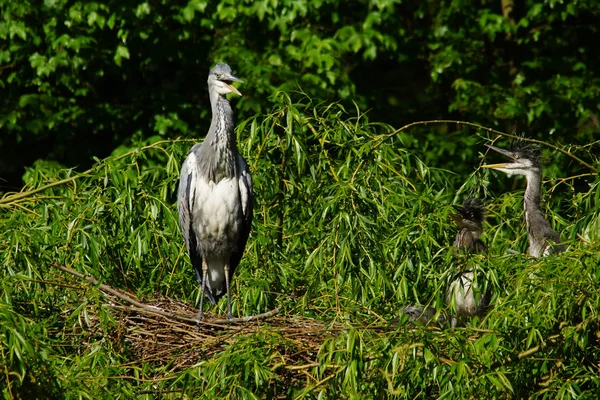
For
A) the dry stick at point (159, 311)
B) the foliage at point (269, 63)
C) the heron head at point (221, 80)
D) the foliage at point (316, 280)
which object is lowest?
the foliage at point (269, 63)

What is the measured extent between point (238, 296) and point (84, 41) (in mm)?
4152

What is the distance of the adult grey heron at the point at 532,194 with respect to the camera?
238 inches

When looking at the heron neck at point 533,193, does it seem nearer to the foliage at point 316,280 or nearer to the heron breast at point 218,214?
the foliage at point 316,280

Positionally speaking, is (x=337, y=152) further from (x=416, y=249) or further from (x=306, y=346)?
(x=306, y=346)

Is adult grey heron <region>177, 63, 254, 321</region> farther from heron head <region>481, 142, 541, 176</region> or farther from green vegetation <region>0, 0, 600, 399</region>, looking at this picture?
heron head <region>481, 142, 541, 176</region>

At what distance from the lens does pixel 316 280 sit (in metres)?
5.05

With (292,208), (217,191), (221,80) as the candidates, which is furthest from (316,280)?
(221,80)

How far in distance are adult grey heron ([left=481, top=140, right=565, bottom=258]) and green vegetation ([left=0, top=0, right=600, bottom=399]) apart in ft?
0.28

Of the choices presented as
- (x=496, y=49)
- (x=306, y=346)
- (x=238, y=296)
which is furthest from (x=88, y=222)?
(x=496, y=49)

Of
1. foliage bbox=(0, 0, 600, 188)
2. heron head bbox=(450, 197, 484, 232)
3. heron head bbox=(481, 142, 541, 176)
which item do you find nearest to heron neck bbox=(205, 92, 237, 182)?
heron head bbox=(450, 197, 484, 232)

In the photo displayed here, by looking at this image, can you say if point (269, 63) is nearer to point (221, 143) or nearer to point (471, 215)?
point (221, 143)

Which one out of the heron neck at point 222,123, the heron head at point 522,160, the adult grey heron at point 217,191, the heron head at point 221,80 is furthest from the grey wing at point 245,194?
the heron head at point 522,160

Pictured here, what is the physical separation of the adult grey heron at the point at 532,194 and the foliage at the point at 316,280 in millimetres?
124

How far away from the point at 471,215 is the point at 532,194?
0.49 meters
